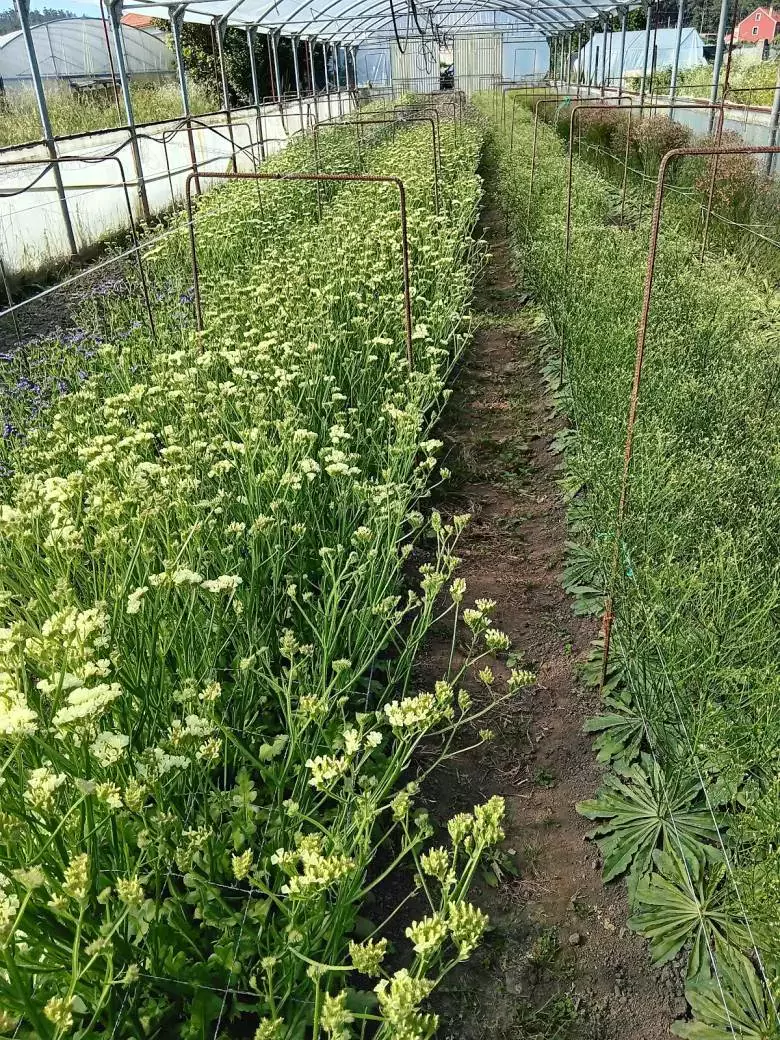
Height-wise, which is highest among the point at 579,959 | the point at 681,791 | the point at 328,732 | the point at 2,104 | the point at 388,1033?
the point at 2,104

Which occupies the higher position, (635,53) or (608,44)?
(608,44)

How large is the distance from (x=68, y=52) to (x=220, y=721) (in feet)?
41.6

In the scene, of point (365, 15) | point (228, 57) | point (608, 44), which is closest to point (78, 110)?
point (365, 15)

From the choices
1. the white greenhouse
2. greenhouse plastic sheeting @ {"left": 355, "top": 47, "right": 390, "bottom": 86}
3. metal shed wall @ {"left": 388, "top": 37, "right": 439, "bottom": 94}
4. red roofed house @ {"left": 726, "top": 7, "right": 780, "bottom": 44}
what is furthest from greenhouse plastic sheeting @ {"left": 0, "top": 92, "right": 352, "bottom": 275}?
metal shed wall @ {"left": 388, "top": 37, "right": 439, "bottom": 94}

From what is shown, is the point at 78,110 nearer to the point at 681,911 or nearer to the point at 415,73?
the point at 681,911

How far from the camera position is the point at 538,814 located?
8.25 ft

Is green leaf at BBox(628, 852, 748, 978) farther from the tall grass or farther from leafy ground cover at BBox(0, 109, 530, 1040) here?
the tall grass

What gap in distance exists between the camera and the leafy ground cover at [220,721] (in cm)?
130

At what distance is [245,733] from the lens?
6.75 feet

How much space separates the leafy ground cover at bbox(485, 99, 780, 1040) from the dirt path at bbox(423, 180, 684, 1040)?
0.10 m

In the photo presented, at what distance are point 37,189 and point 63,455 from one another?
615 cm

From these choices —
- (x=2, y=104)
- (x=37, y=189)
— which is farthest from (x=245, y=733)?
(x=2, y=104)

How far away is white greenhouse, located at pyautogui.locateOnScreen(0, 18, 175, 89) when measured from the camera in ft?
31.3

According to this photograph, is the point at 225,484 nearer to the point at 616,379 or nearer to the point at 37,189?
the point at 616,379
